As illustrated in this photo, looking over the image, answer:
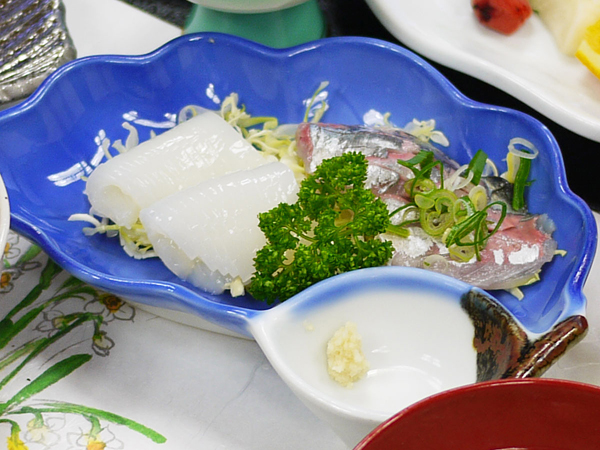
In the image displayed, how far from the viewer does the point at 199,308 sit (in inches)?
42.9

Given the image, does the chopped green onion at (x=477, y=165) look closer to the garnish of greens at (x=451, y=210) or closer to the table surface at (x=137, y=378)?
the garnish of greens at (x=451, y=210)

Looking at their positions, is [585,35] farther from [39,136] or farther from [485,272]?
[39,136]

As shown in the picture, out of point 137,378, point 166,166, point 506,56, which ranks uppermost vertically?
point 166,166

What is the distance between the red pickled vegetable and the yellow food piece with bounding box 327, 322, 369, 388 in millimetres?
1175

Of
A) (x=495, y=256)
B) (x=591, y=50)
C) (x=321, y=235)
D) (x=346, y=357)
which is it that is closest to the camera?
(x=346, y=357)

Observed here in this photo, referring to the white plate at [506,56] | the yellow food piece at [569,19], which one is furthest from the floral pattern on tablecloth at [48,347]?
the yellow food piece at [569,19]

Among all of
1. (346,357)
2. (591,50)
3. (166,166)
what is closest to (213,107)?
(166,166)

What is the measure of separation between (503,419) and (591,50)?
3.99ft

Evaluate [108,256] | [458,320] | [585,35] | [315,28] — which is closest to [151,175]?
[108,256]

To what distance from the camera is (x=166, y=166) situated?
1337 mm

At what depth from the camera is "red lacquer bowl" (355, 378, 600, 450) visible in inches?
28.4

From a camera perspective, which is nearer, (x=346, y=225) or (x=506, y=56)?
(x=346, y=225)

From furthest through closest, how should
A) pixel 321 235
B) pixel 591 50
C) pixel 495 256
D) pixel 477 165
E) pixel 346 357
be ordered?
1. pixel 591 50
2. pixel 477 165
3. pixel 495 256
4. pixel 321 235
5. pixel 346 357

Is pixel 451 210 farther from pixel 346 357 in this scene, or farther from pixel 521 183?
pixel 346 357
